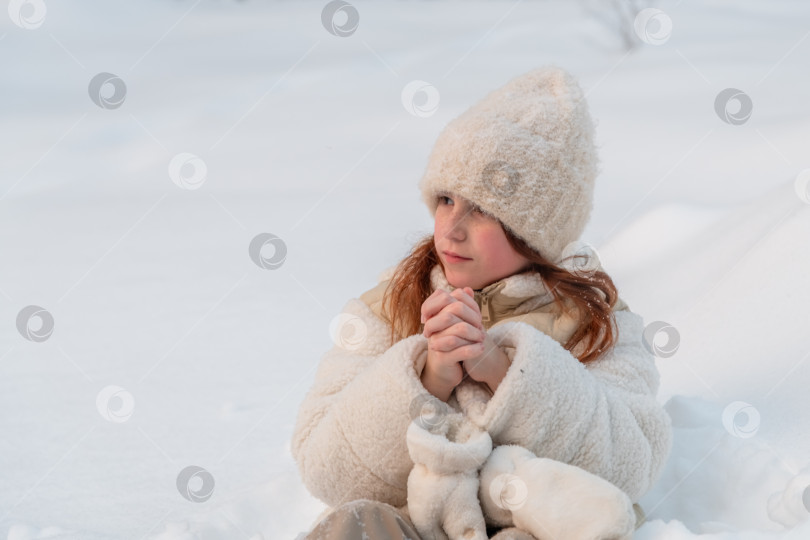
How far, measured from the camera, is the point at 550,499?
1.27 metres

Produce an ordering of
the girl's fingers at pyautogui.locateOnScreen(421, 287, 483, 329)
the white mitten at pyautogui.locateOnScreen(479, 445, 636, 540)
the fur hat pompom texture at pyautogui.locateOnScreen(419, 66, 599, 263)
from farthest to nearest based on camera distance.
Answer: the fur hat pompom texture at pyautogui.locateOnScreen(419, 66, 599, 263), the girl's fingers at pyautogui.locateOnScreen(421, 287, 483, 329), the white mitten at pyautogui.locateOnScreen(479, 445, 636, 540)

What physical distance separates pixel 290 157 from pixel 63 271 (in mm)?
1750

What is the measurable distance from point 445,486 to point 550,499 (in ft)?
0.49

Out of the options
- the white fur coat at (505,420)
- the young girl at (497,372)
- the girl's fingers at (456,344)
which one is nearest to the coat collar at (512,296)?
the young girl at (497,372)

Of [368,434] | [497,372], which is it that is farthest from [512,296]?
[368,434]

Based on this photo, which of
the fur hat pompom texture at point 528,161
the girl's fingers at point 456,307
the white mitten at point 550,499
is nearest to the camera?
the white mitten at point 550,499

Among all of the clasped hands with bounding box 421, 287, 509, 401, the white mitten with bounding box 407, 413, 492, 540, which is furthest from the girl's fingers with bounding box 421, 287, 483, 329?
the white mitten with bounding box 407, 413, 492, 540

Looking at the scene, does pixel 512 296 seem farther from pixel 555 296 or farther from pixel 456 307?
pixel 456 307

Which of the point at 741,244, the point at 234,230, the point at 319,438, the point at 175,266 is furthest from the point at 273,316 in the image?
the point at 319,438

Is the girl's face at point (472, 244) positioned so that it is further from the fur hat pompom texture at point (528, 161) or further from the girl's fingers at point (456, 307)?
the girl's fingers at point (456, 307)

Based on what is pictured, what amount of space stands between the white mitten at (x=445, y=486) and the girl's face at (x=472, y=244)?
0.37 meters

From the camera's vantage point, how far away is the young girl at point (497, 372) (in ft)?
4.26

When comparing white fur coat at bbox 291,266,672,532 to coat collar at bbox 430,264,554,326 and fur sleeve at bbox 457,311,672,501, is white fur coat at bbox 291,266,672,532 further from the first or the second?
coat collar at bbox 430,264,554,326

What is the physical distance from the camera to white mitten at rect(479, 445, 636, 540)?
1.23 metres
